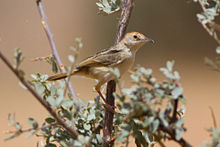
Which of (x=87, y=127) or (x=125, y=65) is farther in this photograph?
(x=125, y=65)

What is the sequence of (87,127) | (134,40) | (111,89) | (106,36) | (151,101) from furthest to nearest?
1. (106,36)
2. (134,40)
3. (111,89)
4. (87,127)
5. (151,101)

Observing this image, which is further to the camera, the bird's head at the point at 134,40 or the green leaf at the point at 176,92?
the bird's head at the point at 134,40

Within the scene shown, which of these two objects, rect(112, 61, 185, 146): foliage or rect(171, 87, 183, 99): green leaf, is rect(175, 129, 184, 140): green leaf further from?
rect(171, 87, 183, 99): green leaf

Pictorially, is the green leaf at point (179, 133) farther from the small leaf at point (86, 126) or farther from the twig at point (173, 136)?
the small leaf at point (86, 126)

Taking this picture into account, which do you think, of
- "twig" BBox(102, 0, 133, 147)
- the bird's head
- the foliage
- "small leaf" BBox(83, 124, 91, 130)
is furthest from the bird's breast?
the foliage

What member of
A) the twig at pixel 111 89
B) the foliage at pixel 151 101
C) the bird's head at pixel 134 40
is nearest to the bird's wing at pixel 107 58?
the bird's head at pixel 134 40

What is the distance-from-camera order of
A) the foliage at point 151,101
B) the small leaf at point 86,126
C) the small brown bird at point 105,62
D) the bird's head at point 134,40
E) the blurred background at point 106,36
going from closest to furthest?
the foliage at point 151,101 → the small leaf at point 86,126 → the small brown bird at point 105,62 → the bird's head at point 134,40 → the blurred background at point 106,36

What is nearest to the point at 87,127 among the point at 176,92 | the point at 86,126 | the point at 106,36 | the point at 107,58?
the point at 86,126

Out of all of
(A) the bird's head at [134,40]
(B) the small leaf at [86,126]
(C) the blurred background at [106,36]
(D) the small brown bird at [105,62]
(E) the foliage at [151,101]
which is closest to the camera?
(E) the foliage at [151,101]

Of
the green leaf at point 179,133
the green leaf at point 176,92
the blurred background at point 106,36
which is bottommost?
the blurred background at point 106,36

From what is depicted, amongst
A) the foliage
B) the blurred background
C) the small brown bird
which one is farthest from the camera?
the blurred background

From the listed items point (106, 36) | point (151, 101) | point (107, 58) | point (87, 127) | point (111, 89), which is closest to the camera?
point (151, 101)

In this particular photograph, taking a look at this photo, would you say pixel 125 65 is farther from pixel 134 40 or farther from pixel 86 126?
pixel 86 126

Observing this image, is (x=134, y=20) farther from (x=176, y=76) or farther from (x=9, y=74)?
(x=176, y=76)
